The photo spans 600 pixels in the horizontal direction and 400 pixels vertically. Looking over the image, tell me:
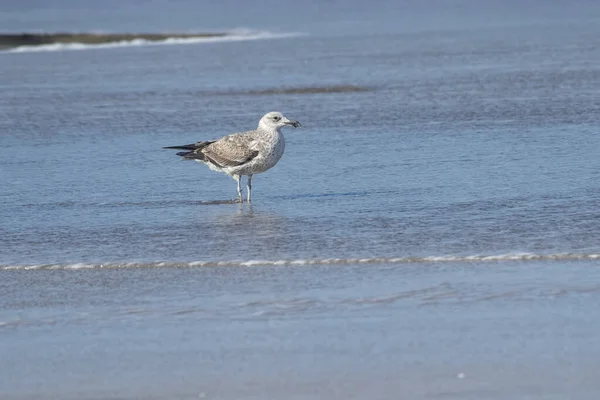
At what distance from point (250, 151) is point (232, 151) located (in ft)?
0.62

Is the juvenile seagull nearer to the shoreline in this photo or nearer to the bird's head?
the bird's head

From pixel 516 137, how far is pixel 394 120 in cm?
239

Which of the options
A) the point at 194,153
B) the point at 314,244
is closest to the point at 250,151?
the point at 194,153

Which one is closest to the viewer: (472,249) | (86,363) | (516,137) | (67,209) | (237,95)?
(86,363)

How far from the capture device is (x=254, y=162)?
1168cm

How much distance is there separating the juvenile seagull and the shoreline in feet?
85.1

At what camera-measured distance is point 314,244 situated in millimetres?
9188

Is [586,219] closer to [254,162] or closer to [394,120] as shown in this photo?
[254,162]

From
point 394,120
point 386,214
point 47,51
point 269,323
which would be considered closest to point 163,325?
point 269,323

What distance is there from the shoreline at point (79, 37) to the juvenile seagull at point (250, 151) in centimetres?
2592

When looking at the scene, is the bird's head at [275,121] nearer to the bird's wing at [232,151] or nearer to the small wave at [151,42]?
the bird's wing at [232,151]

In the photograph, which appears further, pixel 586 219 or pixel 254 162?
pixel 254 162

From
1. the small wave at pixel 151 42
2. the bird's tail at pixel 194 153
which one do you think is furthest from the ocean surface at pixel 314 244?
the small wave at pixel 151 42

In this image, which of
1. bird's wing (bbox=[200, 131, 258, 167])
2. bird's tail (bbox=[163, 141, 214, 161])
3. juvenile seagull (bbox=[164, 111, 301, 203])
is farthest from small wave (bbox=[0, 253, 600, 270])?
bird's tail (bbox=[163, 141, 214, 161])
